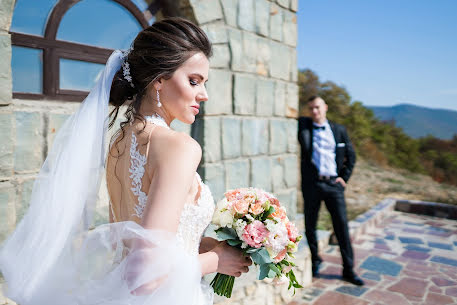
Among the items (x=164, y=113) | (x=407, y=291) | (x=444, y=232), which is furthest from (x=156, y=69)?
(x=444, y=232)

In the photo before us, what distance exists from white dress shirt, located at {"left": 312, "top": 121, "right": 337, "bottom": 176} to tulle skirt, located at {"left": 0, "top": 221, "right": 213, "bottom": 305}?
10.8 feet

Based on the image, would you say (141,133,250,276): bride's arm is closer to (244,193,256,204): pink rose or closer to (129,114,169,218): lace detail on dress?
(129,114,169,218): lace detail on dress

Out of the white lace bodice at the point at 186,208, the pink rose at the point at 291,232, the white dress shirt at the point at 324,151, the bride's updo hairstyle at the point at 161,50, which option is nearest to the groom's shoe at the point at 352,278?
the white dress shirt at the point at 324,151

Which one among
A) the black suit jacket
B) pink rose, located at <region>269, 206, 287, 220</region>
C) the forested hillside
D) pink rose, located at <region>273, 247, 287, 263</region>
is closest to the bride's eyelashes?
pink rose, located at <region>269, 206, 287, 220</region>

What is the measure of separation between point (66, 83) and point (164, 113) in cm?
137

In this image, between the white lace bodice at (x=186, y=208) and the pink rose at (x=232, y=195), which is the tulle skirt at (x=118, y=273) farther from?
the pink rose at (x=232, y=195)

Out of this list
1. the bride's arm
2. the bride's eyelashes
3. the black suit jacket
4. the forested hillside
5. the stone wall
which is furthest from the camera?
the forested hillside

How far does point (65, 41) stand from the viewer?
2.48 m

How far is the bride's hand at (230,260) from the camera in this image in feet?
4.94

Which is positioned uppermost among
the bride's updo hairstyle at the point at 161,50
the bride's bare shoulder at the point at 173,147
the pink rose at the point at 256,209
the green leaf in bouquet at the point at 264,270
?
the bride's updo hairstyle at the point at 161,50

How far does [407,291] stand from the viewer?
14.1ft

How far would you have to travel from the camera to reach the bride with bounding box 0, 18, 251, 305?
121cm

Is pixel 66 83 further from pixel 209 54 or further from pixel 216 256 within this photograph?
pixel 216 256

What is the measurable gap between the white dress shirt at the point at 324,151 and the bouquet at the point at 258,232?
2.91 metres
